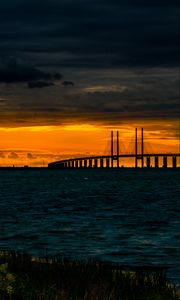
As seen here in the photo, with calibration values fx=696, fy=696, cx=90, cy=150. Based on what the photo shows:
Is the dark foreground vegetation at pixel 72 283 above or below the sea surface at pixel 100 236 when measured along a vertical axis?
above

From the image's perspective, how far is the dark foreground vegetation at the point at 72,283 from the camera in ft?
45.0

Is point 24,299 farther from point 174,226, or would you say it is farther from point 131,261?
point 174,226

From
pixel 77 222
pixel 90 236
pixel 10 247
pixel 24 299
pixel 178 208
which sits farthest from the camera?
pixel 178 208

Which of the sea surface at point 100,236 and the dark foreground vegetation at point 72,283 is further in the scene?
the sea surface at point 100,236

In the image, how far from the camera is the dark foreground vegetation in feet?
45.0

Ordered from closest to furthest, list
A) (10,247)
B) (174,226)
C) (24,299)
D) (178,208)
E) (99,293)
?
1. (24,299)
2. (99,293)
3. (10,247)
4. (174,226)
5. (178,208)

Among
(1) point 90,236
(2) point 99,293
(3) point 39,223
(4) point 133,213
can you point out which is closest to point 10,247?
(1) point 90,236

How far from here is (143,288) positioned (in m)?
16.3

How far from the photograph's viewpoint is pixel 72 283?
1600 cm

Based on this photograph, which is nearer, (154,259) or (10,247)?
(154,259)

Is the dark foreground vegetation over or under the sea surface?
over

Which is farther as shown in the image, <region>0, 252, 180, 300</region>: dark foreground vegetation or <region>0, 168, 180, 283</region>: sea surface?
<region>0, 168, 180, 283</region>: sea surface

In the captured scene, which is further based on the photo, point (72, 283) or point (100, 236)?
point (100, 236)

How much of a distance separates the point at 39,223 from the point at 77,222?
301 cm
